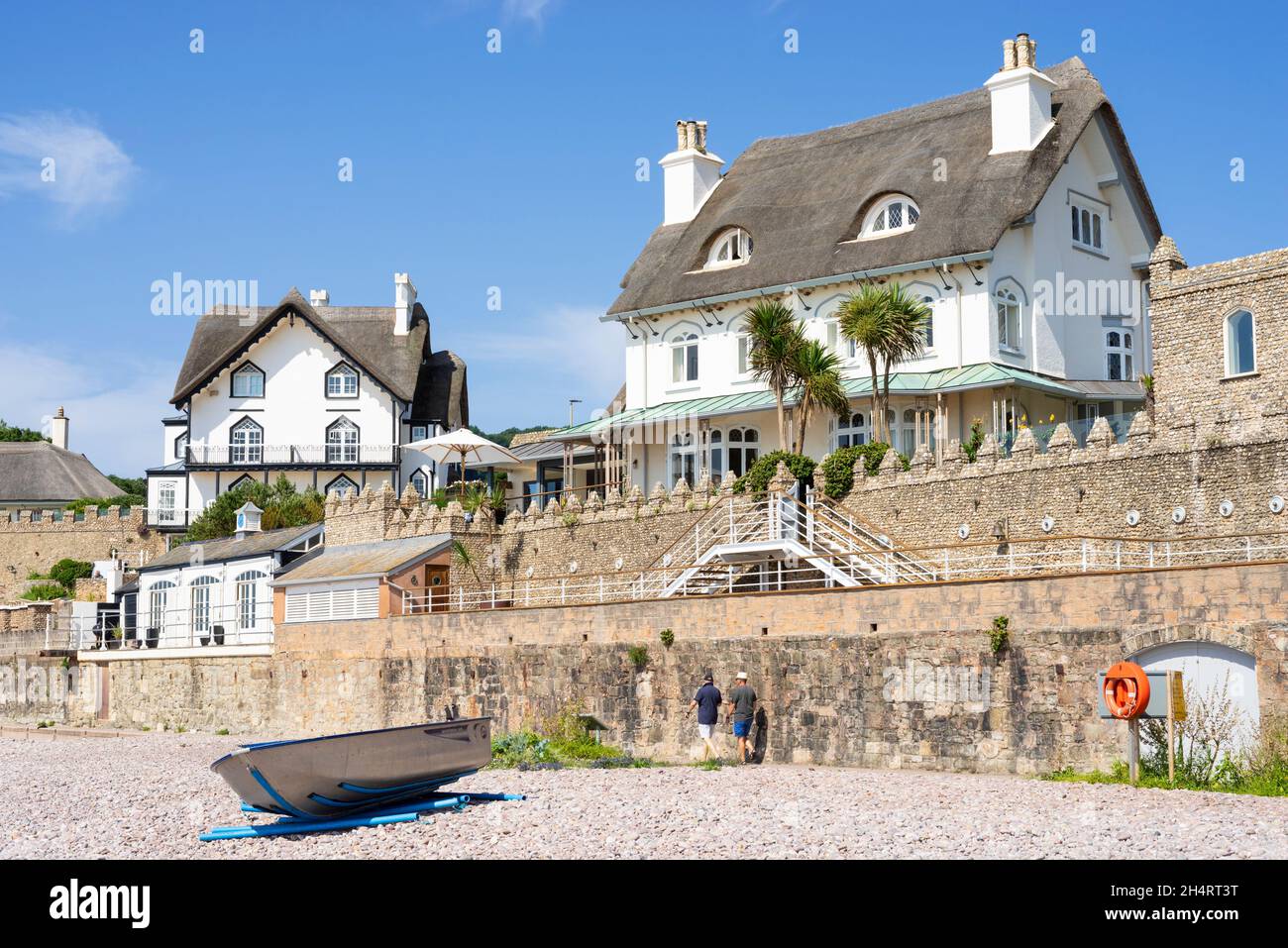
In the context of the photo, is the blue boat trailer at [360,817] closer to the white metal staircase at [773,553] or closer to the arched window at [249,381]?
the white metal staircase at [773,553]

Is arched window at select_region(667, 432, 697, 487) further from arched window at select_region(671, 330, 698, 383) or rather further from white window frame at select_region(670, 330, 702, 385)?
arched window at select_region(671, 330, 698, 383)

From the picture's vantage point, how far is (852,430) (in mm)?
36406

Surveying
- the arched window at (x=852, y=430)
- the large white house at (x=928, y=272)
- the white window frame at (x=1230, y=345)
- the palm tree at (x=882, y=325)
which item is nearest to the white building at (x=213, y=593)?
the large white house at (x=928, y=272)

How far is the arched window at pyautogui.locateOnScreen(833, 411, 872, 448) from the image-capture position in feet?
119

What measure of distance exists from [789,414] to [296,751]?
842 inches

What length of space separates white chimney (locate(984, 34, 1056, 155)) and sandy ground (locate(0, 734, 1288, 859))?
2016 cm

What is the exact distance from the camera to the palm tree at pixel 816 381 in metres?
31.9

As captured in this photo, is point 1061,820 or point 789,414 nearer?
point 1061,820

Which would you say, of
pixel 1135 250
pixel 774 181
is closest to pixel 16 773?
pixel 774 181

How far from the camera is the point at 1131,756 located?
56.4ft
